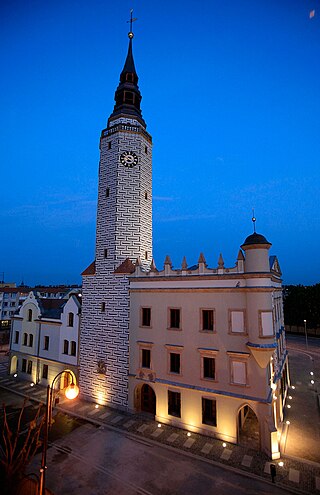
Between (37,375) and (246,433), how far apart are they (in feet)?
74.3

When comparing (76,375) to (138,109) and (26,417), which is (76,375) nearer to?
(26,417)

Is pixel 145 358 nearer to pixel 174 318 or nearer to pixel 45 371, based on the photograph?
pixel 174 318

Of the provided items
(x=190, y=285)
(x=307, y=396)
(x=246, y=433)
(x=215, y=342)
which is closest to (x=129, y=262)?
(x=190, y=285)

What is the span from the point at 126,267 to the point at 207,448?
1519 cm

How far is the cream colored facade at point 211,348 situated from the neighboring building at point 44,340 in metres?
7.91

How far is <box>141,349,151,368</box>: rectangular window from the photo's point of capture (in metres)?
23.4

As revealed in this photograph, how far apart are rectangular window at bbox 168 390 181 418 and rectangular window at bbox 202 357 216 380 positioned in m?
3.03

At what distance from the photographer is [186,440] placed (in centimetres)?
1930

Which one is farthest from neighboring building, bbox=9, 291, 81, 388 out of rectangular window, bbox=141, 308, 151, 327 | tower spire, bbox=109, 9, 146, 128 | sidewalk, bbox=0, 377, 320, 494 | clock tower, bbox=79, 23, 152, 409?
tower spire, bbox=109, 9, 146, 128

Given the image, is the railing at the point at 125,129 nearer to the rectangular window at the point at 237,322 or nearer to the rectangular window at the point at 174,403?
the rectangular window at the point at 237,322

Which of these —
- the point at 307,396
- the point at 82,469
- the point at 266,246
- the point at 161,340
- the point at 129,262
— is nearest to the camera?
the point at 82,469

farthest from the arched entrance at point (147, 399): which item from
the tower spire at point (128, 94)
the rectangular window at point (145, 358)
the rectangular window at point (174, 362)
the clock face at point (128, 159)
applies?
the tower spire at point (128, 94)

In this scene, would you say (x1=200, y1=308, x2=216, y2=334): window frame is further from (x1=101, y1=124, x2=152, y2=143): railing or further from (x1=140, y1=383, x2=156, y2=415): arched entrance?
(x1=101, y1=124, x2=152, y2=143): railing

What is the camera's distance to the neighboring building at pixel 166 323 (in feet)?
62.1
